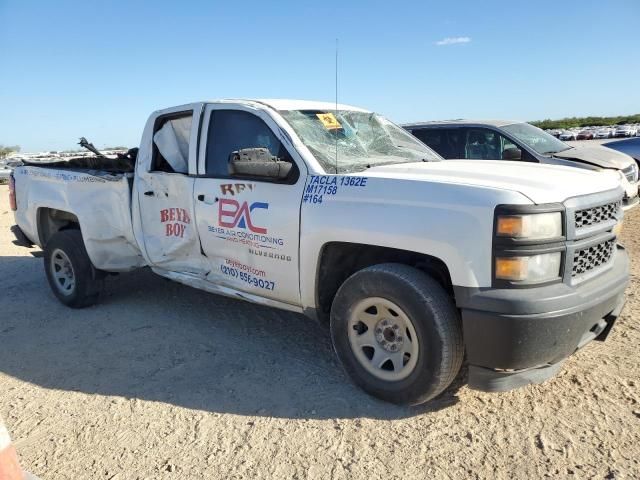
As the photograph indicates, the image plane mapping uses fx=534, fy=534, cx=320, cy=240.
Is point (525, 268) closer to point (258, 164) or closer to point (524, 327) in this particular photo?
point (524, 327)

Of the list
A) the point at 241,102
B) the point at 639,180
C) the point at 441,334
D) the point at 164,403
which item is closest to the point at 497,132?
the point at 639,180

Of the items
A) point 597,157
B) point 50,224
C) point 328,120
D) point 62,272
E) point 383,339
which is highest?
point 328,120

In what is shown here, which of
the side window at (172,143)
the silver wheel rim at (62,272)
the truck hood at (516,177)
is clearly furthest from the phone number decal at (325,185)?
the silver wheel rim at (62,272)

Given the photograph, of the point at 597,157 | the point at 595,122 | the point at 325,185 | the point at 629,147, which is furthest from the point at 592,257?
the point at 595,122

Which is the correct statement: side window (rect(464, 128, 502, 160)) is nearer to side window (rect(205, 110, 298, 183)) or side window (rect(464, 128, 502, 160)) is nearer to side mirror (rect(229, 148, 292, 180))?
side window (rect(205, 110, 298, 183))

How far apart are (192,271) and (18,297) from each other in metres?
2.79

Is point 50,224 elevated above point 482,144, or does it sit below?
below

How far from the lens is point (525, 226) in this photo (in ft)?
9.04

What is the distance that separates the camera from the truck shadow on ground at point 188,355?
3459mm

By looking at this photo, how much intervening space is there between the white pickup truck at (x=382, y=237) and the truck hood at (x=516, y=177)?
0.02m

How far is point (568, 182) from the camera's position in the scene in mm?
3139

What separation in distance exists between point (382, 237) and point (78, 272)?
355cm

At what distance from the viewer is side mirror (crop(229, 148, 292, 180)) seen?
363 cm

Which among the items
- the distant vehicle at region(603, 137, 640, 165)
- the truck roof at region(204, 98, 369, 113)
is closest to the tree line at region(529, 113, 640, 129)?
the distant vehicle at region(603, 137, 640, 165)
